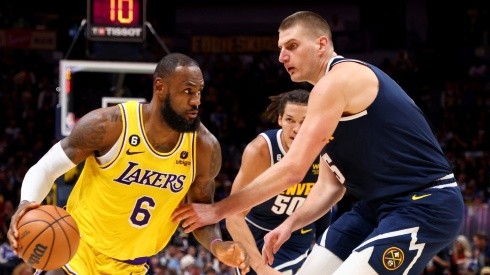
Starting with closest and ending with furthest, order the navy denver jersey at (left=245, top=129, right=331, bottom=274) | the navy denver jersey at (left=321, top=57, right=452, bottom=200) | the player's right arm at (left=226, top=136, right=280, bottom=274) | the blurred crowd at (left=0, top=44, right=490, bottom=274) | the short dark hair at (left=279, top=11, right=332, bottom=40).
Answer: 1. the navy denver jersey at (left=321, top=57, right=452, bottom=200)
2. the short dark hair at (left=279, top=11, right=332, bottom=40)
3. the player's right arm at (left=226, top=136, right=280, bottom=274)
4. the navy denver jersey at (left=245, top=129, right=331, bottom=274)
5. the blurred crowd at (left=0, top=44, right=490, bottom=274)

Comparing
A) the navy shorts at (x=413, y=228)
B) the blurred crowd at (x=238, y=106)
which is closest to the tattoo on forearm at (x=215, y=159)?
the navy shorts at (x=413, y=228)

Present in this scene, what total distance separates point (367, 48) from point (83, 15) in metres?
7.30

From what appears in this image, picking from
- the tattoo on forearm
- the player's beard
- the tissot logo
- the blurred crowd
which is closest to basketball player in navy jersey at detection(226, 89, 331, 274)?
the tattoo on forearm

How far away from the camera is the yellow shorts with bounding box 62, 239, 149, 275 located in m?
4.95

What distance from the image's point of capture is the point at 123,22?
11281 millimetres

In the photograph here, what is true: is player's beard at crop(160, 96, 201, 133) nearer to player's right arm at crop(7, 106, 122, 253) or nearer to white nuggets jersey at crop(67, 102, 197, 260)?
white nuggets jersey at crop(67, 102, 197, 260)

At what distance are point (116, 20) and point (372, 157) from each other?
7.64 m

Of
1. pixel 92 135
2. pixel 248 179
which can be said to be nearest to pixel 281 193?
pixel 248 179

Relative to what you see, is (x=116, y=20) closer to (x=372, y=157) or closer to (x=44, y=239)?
(x=44, y=239)

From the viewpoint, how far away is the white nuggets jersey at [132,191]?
4922 mm

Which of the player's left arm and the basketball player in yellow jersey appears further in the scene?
the player's left arm

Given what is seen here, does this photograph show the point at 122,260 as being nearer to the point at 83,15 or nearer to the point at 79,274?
the point at 79,274

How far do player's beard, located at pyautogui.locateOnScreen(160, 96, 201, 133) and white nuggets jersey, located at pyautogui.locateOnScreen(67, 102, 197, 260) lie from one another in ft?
0.43

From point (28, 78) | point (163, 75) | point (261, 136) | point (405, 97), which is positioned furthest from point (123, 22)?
point (28, 78)
